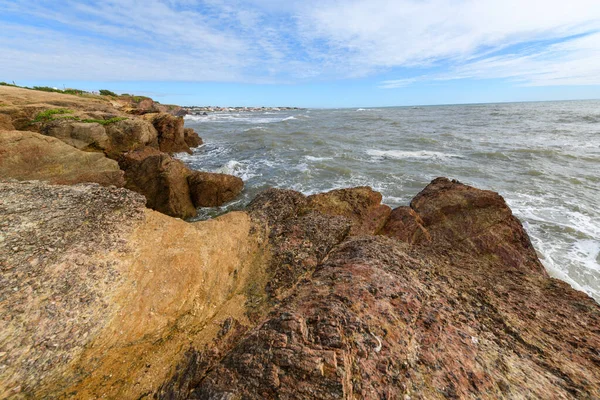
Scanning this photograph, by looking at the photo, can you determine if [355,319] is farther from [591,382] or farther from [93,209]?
[93,209]

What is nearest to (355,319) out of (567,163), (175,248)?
(175,248)

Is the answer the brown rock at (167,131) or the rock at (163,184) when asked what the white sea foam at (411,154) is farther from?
the brown rock at (167,131)

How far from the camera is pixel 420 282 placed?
3969 millimetres

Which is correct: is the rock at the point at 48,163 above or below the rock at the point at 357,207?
above

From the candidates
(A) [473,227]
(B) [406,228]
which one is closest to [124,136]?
(B) [406,228]

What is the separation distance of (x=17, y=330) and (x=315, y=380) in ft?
10.5

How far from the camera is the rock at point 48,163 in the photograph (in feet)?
23.0

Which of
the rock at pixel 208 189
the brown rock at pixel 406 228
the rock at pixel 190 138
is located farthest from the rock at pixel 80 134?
the brown rock at pixel 406 228

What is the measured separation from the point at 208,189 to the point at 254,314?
25.8 ft

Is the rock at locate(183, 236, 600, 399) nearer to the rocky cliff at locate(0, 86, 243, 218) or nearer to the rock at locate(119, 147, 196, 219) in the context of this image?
the rock at locate(119, 147, 196, 219)

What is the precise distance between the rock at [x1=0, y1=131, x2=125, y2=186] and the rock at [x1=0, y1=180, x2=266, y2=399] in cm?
241

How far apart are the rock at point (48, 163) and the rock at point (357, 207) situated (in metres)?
6.24

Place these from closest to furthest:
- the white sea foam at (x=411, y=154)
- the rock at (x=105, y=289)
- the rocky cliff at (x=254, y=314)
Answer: the rocky cliff at (x=254, y=314), the rock at (x=105, y=289), the white sea foam at (x=411, y=154)

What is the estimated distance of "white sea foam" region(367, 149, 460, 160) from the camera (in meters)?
19.1
